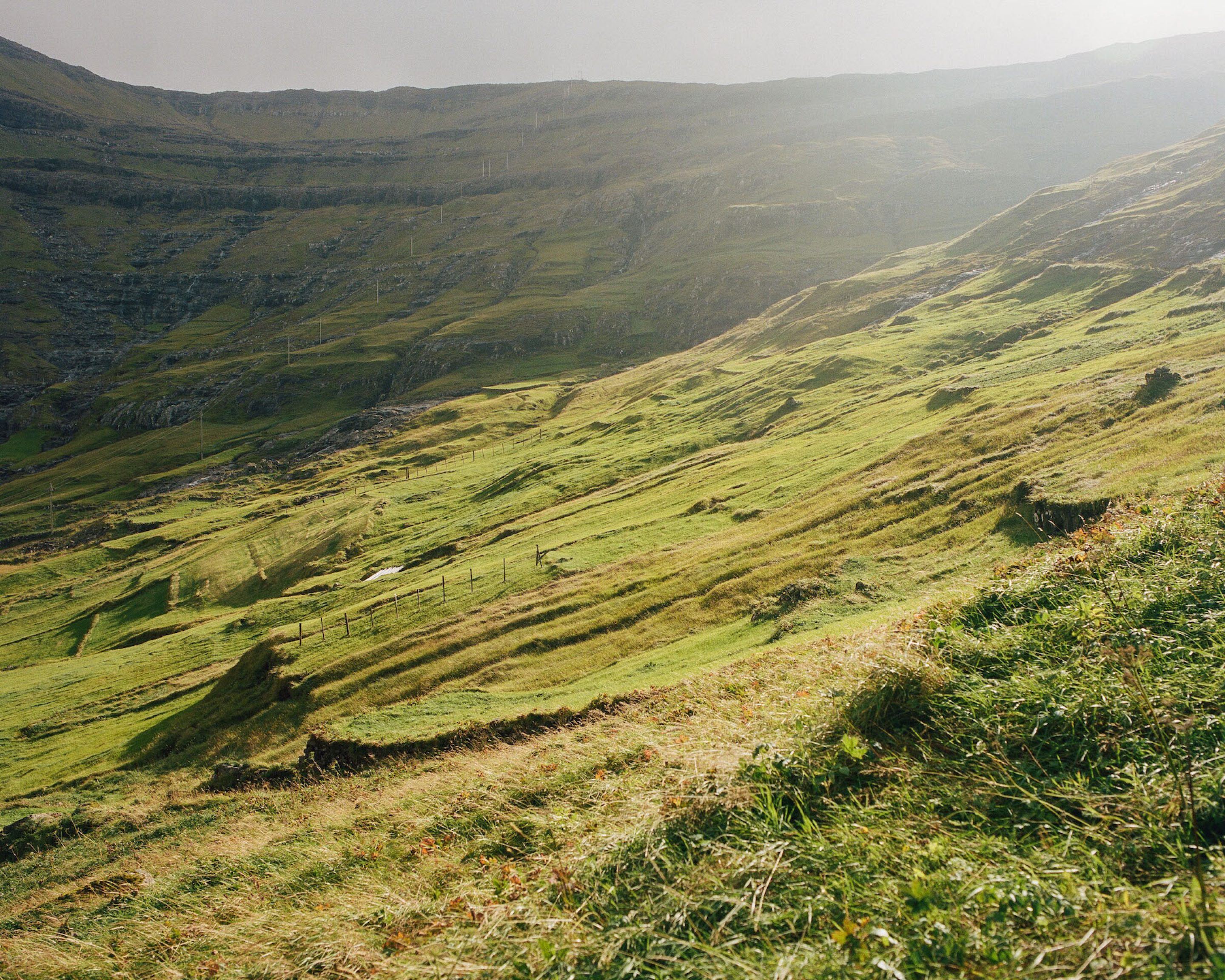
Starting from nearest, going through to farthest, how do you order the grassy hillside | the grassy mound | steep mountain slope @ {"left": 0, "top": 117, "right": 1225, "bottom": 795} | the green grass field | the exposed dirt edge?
the grassy mound, the grassy hillside, the green grass field, the exposed dirt edge, steep mountain slope @ {"left": 0, "top": 117, "right": 1225, "bottom": 795}

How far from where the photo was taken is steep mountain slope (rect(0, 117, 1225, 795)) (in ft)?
108

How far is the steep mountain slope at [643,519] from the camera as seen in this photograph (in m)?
32.8

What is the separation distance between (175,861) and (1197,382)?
5578cm

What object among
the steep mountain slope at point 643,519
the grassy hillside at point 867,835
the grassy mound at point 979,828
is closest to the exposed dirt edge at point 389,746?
the steep mountain slope at point 643,519

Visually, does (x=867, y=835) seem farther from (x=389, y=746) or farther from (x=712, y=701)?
(x=389, y=746)

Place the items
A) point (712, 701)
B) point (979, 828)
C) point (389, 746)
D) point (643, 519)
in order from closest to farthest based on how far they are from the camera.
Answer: point (979, 828) → point (712, 701) → point (389, 746) → point (643, 519)

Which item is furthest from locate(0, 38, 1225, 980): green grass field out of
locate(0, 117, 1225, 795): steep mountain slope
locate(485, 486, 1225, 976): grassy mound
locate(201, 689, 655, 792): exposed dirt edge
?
locate(0, 117, 1225, 795): steep mountain slope

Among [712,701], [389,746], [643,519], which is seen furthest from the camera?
[643,519]

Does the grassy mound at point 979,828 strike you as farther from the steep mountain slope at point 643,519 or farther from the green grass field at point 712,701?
the steep mountain slope at point 643,519

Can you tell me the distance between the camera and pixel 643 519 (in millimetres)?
59562

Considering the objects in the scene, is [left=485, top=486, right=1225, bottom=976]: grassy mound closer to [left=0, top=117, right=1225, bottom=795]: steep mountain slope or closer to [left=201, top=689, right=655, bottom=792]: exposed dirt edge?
[left=201, top=689, right=655, bottom=792]: exposed dirt edge

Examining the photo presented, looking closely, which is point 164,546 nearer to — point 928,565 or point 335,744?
point 335,744

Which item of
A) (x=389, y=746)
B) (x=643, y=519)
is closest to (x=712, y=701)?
(x=389, y=746)

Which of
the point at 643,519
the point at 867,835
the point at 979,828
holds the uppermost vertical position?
the point at 979,828
